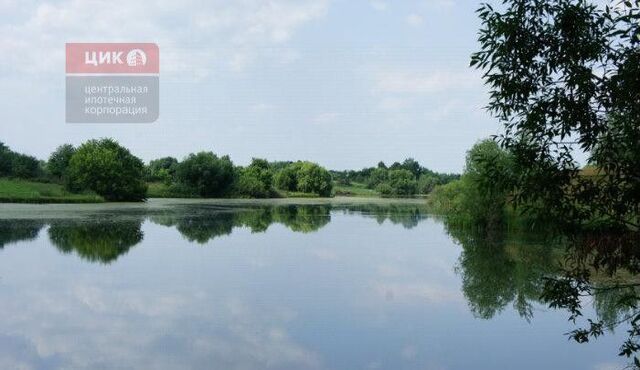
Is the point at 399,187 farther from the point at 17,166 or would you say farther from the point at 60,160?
the point at 17,166

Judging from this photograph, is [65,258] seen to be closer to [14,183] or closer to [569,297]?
[569,297]

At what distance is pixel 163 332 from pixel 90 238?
493 inches

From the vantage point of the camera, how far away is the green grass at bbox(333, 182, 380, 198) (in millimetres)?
101637

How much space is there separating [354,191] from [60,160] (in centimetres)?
5989

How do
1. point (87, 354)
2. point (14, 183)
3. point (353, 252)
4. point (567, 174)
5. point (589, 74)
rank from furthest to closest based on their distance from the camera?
point (14, 183) → point (353, 252) → point (87, 354) → point (567, 174) → point (589, 74)

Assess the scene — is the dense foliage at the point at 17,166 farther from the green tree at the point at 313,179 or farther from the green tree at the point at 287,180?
the green tree at the point at 313,179

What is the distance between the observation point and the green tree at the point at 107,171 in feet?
154

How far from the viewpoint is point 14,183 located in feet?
153

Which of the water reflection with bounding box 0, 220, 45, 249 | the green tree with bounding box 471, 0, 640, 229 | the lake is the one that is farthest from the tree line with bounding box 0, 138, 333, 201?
the green tree with bounding box 471, 0, 640, 229

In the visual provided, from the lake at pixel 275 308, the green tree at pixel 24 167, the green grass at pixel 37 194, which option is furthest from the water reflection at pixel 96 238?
the green tree at pixel 24 167

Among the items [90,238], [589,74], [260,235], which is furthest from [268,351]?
[260,235]

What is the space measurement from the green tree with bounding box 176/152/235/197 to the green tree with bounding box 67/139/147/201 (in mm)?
11597

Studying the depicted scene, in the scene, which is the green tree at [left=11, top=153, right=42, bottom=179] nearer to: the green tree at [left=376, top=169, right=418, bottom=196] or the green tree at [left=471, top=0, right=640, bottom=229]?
the green tree at [left=471, top=0, right=640, bottom=229]

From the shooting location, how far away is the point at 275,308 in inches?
384
